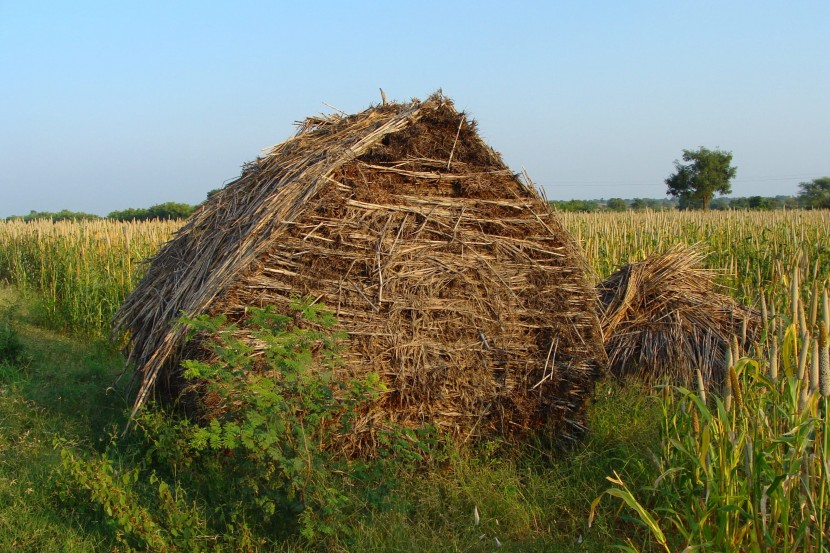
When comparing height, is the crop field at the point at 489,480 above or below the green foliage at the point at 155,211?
below

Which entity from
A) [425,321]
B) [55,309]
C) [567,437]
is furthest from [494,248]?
[55,309]

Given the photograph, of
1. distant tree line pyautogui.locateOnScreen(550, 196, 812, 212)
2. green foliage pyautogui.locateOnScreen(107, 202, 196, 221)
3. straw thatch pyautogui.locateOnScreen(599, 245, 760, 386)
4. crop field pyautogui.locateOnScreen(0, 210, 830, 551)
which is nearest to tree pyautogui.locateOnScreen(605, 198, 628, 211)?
distant tree line pyautogui.locateOnScreen(550, 196, 812, 212)

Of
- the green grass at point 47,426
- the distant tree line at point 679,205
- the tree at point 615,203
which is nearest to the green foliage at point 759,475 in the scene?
the green grass at point 47,426

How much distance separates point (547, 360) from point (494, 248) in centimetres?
97

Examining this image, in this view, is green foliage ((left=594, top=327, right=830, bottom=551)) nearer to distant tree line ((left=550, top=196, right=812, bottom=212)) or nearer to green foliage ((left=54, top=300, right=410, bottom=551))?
green foliage ((left=54, top=300, right=410, bottom=551))

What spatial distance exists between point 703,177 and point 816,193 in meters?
7.84

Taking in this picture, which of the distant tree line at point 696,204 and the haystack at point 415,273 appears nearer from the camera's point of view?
the haystack at point 415,273

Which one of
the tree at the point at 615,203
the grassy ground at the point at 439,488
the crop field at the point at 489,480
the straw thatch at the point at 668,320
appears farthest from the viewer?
the tree at the point at 615,203

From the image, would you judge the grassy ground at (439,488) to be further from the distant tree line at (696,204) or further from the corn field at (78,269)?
the distant tree line at (696,204)

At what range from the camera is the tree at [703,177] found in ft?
183

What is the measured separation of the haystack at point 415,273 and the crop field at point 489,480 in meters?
0.44

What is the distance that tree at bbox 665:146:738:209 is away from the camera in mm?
55781

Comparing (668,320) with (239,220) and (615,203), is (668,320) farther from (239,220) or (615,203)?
(615,203)

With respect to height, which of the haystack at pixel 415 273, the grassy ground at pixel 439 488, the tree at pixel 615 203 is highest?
the tree at pixel 615 203
